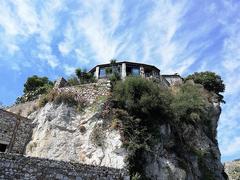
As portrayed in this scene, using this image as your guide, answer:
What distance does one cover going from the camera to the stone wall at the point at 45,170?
9328 mm

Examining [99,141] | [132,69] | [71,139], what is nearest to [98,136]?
[99,141]

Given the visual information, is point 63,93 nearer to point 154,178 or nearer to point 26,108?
point 26,108

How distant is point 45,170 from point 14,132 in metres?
8.29

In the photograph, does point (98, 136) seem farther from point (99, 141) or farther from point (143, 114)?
point (143, 114)

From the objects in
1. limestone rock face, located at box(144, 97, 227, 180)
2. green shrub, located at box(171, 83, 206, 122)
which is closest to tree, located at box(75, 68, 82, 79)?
green shrub, located at box(171, 83, 206, 122)

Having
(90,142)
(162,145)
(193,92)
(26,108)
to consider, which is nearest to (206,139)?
(193,92)

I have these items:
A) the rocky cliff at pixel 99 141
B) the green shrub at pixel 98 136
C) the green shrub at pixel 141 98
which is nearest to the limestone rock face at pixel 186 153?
the rocky cliff at pixel 99 141

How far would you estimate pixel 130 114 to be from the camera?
17.3 m

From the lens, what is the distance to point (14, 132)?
17266 millimetres

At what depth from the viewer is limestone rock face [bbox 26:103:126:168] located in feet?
49.4

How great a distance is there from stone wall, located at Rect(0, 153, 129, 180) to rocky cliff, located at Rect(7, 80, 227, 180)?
317cm

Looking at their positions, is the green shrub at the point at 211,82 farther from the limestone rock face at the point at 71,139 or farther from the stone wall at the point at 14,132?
the stone wall at the point at 14,132

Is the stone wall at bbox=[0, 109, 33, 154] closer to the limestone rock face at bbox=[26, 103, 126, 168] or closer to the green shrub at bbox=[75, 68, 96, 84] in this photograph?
the limestone rock face at bbox=[26, 103, 126, 168]

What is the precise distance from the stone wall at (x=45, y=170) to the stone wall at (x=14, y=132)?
300 inches
